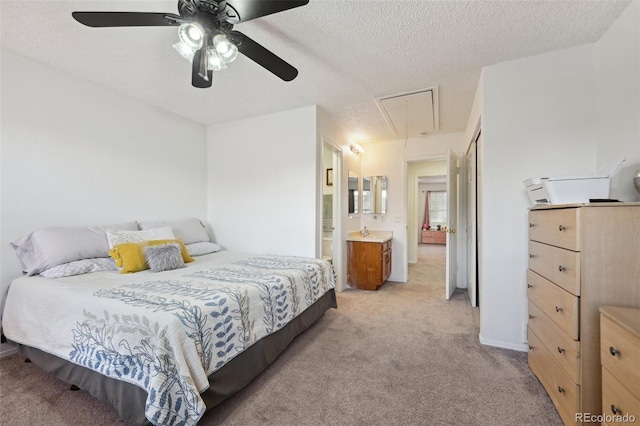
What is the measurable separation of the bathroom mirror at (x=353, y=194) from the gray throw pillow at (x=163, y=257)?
9.19ft

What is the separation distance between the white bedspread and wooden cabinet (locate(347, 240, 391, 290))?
71.4 inches

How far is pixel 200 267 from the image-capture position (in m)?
2.49

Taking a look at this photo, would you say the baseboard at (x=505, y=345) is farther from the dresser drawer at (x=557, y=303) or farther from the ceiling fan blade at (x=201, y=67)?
the ceiling fan blade at (x=201, y=67)

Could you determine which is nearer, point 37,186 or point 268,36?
point 268,36

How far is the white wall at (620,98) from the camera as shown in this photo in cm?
160

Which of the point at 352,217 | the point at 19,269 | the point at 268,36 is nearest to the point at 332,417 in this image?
the point at 268,36

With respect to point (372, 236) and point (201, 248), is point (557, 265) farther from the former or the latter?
point (201, 248)

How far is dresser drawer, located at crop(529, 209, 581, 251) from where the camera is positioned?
135 cm

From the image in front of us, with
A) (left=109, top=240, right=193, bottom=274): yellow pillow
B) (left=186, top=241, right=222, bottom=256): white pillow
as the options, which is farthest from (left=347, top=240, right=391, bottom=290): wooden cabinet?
(left=109, top=240, right=193, bottom=274): yellow pillow

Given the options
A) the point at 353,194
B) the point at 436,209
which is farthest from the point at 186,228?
the point at 436,209

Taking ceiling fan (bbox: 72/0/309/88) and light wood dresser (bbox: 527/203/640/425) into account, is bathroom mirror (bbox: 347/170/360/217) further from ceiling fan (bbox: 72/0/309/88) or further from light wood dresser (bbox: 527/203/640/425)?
light wood dresser (bbox: 527/203/640/425)

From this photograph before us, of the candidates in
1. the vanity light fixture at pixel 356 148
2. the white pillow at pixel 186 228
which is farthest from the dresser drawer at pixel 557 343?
the white pillow at pixel 186 228

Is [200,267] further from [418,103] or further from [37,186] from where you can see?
[418,103]

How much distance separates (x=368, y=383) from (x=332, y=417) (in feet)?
1.28
